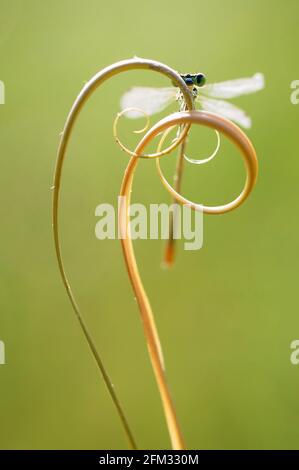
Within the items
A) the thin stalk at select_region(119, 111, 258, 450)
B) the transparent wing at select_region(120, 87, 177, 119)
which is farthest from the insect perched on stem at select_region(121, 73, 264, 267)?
the thin stalk at select_region(119, 111, 258, 450)

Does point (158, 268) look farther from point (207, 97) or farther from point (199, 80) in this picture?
point (199, 80)

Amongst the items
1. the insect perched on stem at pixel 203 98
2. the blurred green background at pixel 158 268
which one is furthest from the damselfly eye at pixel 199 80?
the blurred green background at pixel 158 268

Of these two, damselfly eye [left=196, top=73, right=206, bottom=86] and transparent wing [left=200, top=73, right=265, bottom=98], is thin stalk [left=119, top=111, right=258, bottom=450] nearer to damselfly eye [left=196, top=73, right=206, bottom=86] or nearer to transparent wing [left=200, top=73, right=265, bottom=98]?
damselfly eye [left=196, top=73, right=206, bottom=86]

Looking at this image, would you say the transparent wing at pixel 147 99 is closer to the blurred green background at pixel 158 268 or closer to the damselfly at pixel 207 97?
the damselfly at pixel 207 97
